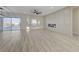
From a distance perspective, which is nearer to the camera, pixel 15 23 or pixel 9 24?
pixel 9 24

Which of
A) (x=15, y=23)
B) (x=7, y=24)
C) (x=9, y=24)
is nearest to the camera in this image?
(x=7, y=24)

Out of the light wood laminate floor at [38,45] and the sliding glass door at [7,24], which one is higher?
the sliding glass door at [7,24]

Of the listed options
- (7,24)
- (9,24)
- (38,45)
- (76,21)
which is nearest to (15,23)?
(9,24)

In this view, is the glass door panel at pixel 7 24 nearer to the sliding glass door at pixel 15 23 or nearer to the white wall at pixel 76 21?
the sliding glass door at pixel 15 23

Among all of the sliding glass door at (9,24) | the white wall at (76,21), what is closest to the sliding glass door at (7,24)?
the sliding glass door at (9,24)

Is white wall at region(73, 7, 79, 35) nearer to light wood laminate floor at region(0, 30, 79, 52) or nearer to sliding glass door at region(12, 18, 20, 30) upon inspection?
light wood laminate floor at region(0, 30, 79, 52)

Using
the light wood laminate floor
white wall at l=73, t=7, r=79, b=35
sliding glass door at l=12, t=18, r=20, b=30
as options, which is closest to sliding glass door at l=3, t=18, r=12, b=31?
sliding glass door at l=12, t=18, r=20, b=30

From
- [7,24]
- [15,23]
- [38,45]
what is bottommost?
[38,45]

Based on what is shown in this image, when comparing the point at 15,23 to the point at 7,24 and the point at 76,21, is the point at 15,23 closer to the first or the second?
the point at 7,24

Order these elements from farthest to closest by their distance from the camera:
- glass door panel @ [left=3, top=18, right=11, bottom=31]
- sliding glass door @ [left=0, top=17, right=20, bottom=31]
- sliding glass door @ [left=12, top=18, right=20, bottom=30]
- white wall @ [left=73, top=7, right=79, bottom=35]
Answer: sliding glass door @ [left=12, top=18, right=20, bottom=30], glass door panel @ [left=3, top=18, right=11, bottom=31], sliding glass door @ [left=0, top=17, right=20, bottom=31], white wall @ [left=73, top=7, right=79, bottom=35]
